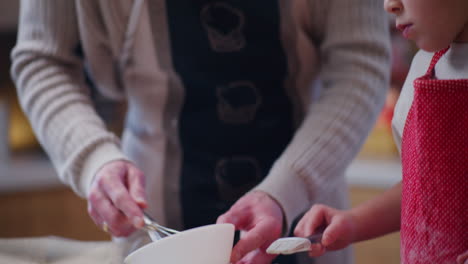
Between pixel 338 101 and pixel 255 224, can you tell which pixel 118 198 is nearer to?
pixel 255 224

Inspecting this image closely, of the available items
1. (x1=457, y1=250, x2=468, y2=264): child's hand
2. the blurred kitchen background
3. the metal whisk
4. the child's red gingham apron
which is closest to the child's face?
the child's red gingham apron

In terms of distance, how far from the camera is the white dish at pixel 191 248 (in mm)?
428

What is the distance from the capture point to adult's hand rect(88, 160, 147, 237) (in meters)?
0.54

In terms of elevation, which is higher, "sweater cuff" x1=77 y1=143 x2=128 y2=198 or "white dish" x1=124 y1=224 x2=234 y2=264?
"white dish" x1=124 y1=224 x2=234 y2=264

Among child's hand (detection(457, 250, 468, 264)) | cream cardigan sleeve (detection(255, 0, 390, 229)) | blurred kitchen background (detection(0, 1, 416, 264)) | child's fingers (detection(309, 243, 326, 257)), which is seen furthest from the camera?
blurred kitchen background (detection(0, 1, 416, 264))

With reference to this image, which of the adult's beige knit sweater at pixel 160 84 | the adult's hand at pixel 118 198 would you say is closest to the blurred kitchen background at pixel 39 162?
the adult's beige knit sweater at pixel 160 84

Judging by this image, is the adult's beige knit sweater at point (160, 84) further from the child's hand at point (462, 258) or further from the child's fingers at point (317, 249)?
the child's hand at point (462, 258)

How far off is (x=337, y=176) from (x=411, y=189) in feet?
0.78

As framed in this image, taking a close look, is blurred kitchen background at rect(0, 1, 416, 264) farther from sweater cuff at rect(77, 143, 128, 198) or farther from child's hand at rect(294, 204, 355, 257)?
child's hand at rect(294, 204, 355, 257)

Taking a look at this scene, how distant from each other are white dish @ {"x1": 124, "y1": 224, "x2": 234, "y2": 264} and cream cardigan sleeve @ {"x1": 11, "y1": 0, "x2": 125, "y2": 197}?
0.67 feet

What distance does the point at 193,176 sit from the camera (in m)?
0.71

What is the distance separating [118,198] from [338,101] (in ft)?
0.83

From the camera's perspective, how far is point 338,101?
631 millimetres

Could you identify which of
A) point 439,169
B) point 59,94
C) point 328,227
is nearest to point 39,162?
point 59,94
